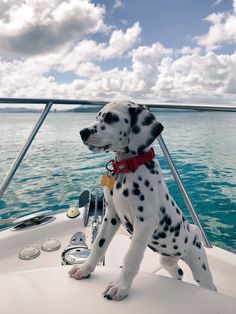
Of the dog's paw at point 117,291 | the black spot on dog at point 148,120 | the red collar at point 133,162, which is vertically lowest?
the dog's paw at point 117,291

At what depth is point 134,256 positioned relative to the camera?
679 mm

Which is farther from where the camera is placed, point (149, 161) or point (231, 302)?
point (149, 161)

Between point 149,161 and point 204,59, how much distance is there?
992cm

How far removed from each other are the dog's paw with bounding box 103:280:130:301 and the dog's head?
33 cm

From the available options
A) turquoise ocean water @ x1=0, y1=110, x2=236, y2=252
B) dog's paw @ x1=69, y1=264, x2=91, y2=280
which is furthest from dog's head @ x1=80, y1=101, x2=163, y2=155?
turquoise ocean water @ x1=0, y1=110, x2=236, y2=252

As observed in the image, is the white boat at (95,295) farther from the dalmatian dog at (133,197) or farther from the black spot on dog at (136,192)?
A: the black spot on dog at (136,192)

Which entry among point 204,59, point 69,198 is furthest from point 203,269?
point 204,59

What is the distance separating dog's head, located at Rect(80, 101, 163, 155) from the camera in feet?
2.34

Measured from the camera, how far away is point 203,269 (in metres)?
0.86

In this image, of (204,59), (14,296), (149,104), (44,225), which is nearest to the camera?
(14,296)

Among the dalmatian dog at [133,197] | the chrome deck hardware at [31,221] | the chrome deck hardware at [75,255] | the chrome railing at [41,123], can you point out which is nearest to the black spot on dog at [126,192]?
the dalmatian dog at [133,197]

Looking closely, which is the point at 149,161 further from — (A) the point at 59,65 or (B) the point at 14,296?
(A) the point at 59,65

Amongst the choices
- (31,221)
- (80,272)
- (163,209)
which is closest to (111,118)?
(163,209)

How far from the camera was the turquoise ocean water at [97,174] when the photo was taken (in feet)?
13.7
